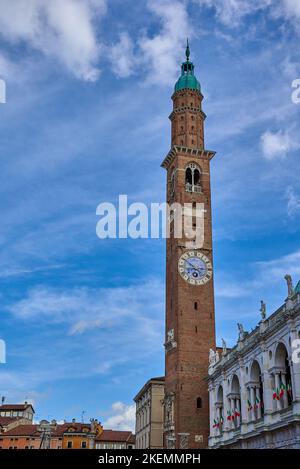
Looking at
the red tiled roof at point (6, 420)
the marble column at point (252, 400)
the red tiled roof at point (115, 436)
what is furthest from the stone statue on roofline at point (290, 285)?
the red tiled roof at point (6, 420)

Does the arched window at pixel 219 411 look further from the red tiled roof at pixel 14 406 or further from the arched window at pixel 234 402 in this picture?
the red tiled roof at pixel 14 406

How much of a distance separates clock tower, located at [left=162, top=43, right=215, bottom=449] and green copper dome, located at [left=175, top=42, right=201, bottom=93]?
6.0 inches

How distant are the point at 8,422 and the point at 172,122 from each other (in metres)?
70.8

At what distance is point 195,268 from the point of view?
62.3m

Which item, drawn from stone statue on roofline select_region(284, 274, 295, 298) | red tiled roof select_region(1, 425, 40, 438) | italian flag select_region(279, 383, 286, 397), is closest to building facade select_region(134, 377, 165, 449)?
red tiled roof select_region(1, 425, 40, 438)

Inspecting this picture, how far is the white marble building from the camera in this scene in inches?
1388

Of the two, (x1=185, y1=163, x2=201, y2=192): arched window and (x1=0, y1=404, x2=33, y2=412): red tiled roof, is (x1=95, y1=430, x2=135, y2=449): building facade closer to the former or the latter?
(x1=0, y1=404, x2=33, y2=412): red tiled roof

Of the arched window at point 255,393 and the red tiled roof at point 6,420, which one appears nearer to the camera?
the arched window at point 255,393

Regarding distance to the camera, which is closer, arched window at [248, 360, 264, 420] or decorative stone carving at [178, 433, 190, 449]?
arched window at [248, 360, 264, 420]

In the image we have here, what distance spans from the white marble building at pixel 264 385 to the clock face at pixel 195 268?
40.0 ft

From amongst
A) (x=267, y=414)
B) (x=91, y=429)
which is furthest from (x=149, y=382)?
(x=267, y=414)

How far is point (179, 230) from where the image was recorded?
62969 mm

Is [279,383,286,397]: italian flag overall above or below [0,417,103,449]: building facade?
below

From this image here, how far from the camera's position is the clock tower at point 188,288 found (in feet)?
184
